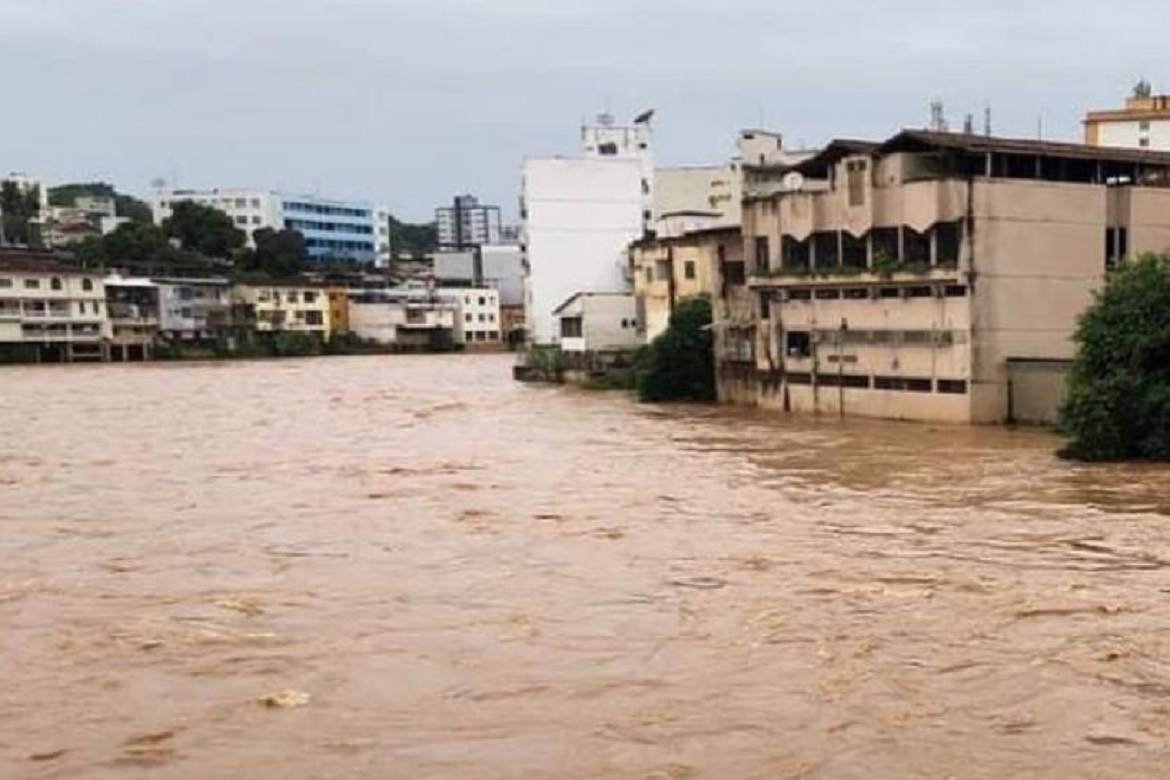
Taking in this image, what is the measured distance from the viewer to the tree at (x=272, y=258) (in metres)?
75.0

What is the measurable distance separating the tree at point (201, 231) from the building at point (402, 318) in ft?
38.5

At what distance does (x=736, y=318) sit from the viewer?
33.0 metres

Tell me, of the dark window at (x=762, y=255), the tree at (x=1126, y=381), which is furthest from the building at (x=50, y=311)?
the tree at (x=1126, y=381)

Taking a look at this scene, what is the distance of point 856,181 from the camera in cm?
2806

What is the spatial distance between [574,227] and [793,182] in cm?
2152

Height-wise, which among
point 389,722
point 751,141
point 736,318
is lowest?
point 389,722

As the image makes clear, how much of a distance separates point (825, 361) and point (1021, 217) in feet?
18.5

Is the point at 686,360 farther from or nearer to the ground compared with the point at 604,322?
nearer to the ground

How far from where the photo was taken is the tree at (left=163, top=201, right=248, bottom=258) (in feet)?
257

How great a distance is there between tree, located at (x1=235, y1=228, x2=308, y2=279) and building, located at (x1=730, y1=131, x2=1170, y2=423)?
49607mm

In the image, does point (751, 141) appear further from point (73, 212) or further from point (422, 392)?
point (73, 212)

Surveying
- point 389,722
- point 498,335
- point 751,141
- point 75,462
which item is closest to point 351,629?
point 389,722

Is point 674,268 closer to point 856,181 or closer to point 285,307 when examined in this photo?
point 856,181

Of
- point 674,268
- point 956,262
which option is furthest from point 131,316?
point 956,262
